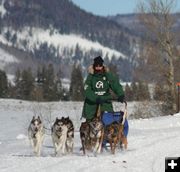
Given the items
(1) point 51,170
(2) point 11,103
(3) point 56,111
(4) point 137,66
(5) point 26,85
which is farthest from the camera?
(5) point 26,85

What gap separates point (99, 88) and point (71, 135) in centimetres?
135

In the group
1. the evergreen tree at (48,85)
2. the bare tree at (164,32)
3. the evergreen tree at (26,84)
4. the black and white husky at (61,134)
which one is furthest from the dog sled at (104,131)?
the evergreen tree at (26,84)

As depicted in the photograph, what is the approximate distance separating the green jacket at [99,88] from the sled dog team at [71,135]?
826mm

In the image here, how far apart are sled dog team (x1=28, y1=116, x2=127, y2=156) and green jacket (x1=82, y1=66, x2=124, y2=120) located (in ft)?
2.71

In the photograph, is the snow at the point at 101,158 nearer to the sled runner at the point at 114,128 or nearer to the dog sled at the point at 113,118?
the sled runner at the point at 114,128

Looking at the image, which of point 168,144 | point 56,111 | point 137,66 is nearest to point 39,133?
point 168,144

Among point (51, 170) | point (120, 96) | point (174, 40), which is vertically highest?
point (174, 40)

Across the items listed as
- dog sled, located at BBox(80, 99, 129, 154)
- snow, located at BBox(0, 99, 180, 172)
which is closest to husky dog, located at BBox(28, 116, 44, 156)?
snow, located at BBox(0, 99, 180, 172)

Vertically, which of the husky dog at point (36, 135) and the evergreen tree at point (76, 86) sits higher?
the evergreen tree at point (76, 86)

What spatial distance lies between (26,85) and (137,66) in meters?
52.7

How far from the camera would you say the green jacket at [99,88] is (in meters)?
13.7

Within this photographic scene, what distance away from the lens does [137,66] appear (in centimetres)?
3192

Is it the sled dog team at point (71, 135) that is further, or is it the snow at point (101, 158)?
the sled dog team at point (71, 135)

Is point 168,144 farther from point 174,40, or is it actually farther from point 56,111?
point 56,111
